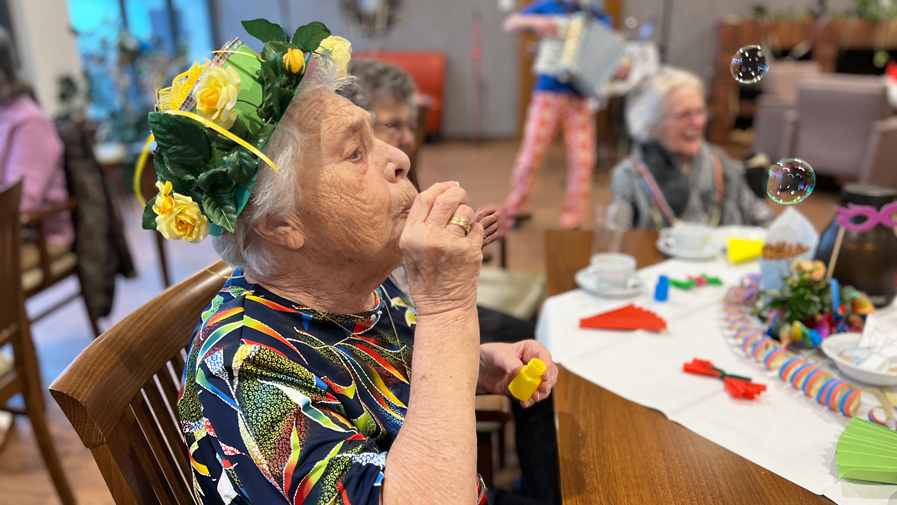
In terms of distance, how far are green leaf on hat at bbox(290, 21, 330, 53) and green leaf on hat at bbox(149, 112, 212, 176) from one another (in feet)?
0.69

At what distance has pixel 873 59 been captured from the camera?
21.1 feet

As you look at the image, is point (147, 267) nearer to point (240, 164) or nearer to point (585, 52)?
point (585, 52)

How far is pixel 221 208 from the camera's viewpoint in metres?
0.80

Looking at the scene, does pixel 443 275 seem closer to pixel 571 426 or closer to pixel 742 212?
pixel 571 426

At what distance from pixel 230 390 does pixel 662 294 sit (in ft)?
3.36

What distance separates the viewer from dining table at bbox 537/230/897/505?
2.68 ft

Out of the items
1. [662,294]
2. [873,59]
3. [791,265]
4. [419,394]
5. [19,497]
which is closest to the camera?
[419,394]

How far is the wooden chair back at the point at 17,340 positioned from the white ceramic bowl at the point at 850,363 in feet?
6.52

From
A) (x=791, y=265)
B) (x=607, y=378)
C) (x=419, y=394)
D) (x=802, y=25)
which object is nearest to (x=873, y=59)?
(x=802, y=25)

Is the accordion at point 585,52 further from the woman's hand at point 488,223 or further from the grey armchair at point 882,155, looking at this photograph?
the woman's hand at point 488,223

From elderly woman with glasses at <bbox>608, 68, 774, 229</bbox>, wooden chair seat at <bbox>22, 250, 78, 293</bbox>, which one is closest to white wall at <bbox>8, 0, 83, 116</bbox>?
wooden chair seat at <bbox>22, 250, 78, 293</bbox>

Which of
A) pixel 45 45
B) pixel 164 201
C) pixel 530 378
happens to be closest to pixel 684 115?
pixel 530 378

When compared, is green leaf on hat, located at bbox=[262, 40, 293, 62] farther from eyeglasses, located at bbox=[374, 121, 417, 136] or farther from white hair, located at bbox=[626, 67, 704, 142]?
white hair, located at bbox=[626, 67, 704, 142]

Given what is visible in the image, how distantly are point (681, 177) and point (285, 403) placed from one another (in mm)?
1990
